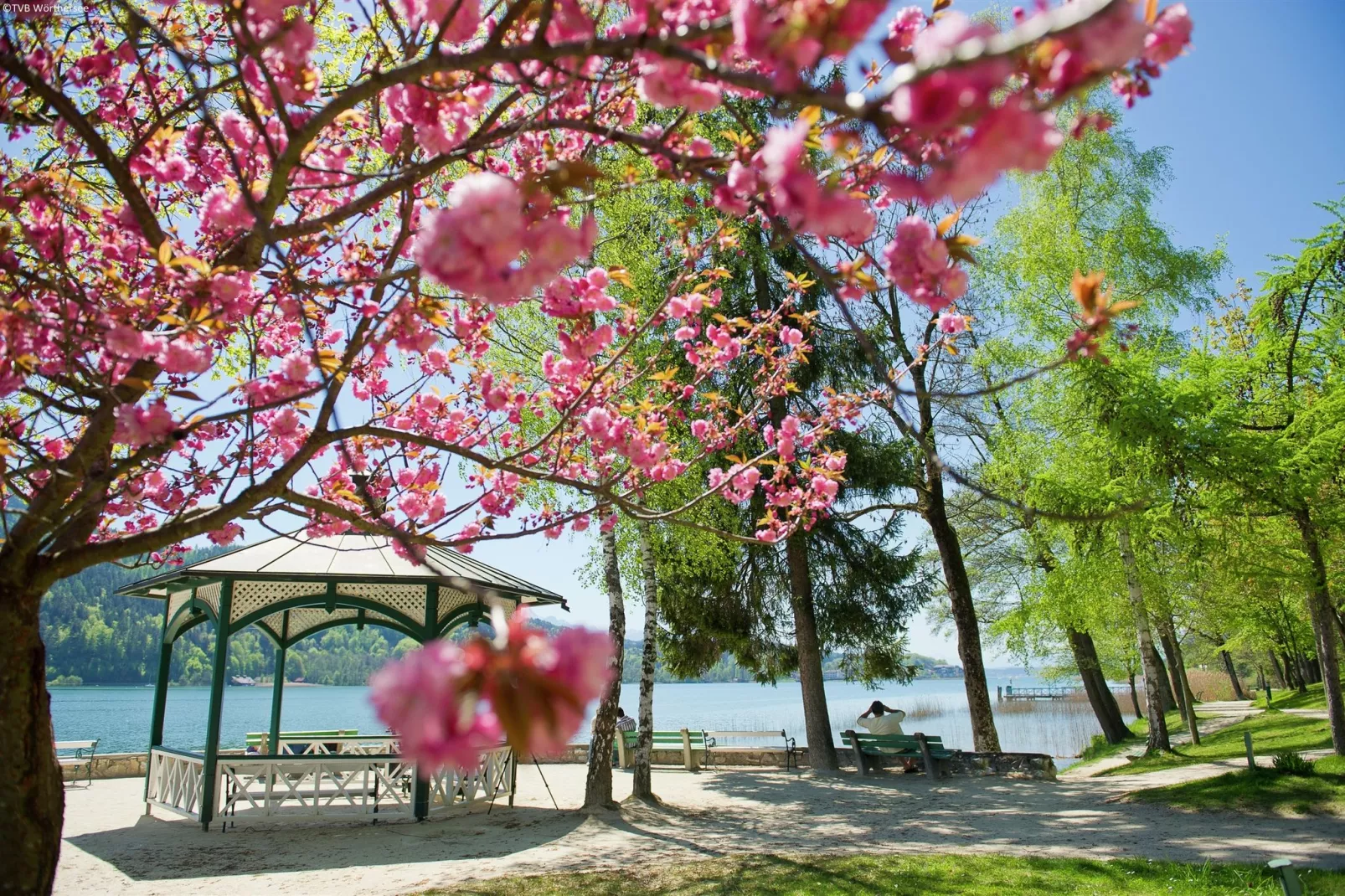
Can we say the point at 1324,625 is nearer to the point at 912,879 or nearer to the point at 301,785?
the point at 912,879

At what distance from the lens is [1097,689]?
17344 mm

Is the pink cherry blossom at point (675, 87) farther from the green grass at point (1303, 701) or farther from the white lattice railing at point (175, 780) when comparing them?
the green grass at point (1303, 701)

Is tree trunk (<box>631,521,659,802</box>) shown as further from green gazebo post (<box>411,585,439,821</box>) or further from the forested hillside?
the forested hillside

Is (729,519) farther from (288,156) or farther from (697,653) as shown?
(288,156)

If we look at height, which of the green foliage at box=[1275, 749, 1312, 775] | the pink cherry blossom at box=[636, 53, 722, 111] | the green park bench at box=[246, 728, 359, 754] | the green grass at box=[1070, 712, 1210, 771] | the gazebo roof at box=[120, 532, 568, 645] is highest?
the gazebo roof at box=[120, 532, 568, 645]

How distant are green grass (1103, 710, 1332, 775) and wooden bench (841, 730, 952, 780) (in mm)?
2512

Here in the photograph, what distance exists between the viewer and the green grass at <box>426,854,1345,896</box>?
17.3 ft

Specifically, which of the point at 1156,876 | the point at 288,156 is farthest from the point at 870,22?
the point at 1156,876

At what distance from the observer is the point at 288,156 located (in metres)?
2.50

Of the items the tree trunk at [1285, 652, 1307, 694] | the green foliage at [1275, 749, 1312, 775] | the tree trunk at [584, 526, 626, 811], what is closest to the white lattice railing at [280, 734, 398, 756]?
the tree trunk at [584, 526, 626, 811]

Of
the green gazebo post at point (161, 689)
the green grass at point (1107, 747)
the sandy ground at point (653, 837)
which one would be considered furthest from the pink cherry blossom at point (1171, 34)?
the green grass at point (1107, 747)

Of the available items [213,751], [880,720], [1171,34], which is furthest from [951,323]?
[880,720]

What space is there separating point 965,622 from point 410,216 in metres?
12.6

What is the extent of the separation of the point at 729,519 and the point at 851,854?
6.16 meters
